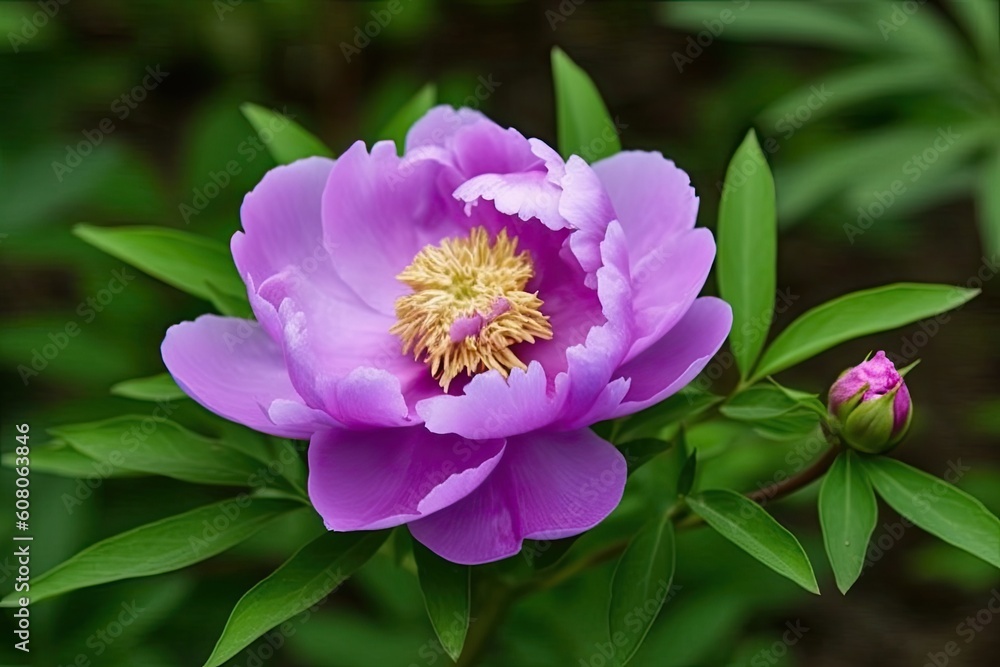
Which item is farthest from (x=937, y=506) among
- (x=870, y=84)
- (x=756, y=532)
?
(x=870, y=84)

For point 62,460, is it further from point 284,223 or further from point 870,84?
point 870,84

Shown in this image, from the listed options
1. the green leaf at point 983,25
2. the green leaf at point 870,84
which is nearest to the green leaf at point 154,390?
the green leaf at point 870,84

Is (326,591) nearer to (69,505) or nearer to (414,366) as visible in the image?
(414,366)

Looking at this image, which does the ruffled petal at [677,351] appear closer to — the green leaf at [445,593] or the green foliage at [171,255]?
the green leaf at [445,593]

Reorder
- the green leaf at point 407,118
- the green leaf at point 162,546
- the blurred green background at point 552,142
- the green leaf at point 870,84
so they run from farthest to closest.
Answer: the green leaf at point 870,84
the blurred green background at point 552,142
the green leaf at point 407,118
the green leaf at point 162,546

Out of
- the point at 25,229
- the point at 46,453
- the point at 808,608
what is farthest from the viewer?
the point at 808,608

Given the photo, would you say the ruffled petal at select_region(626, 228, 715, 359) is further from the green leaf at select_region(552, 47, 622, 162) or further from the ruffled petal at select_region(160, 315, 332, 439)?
the ruffled petal at select_region(160, 315, 332, 439)

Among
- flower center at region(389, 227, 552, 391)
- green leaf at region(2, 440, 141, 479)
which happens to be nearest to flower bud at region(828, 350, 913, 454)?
flower center at region(389, 227, 552, 391)

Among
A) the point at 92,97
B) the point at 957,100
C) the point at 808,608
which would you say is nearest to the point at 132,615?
the point at 92,97
